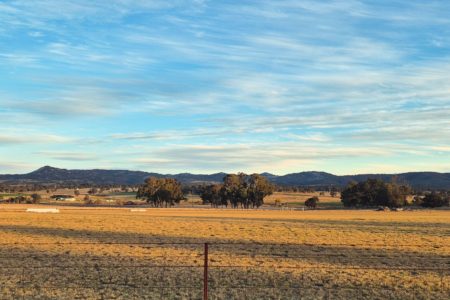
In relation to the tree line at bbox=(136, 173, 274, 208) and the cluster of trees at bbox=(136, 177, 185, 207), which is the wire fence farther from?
the cluster of trees at bbox=(136, 177, 185, 207)

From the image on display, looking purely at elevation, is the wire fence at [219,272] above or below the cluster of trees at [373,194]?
below

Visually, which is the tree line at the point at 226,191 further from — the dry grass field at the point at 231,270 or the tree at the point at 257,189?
the dry grass field at the point at 231,270

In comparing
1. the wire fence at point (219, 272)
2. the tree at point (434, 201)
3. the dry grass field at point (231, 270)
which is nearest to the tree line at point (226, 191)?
the tree at point (434, 201)

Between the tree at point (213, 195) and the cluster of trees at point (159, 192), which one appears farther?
the tree at point (213, 195)

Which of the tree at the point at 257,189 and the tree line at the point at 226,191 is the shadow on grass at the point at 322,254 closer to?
the tree line at the point at 226,191

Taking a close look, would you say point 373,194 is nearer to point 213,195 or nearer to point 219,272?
point 213,195

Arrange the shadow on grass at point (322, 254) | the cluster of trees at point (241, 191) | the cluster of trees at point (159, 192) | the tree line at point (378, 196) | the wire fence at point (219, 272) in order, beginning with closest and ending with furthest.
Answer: the wire fence at point (219, 272)
the shadow on grass at point (322, 254)
the tree line at point (378, 196)
the cluster of trees at point (241, 191)
the cluster of trees at point (159, 192)

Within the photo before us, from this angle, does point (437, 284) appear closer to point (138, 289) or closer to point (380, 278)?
point (380, 278)

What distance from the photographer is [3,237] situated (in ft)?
121

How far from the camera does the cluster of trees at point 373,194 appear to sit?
5763 inches

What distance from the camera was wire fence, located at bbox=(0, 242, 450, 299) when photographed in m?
17.1

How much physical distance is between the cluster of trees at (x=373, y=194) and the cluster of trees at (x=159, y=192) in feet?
162

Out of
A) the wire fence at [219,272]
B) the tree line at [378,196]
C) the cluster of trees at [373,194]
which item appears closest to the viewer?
the wire fence at [219,272]

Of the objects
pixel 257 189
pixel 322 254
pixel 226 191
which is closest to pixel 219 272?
pixel 322 254
